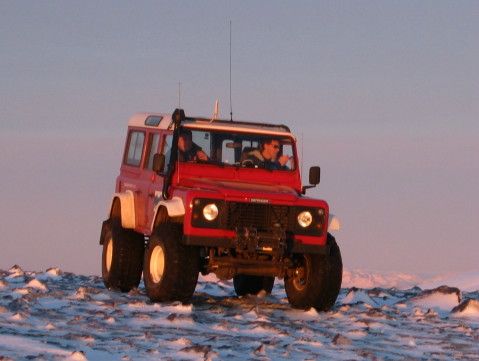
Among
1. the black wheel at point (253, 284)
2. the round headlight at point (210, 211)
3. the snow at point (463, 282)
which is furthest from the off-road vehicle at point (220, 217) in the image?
the snow at point (463, 282)

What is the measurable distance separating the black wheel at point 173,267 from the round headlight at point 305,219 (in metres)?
1.34

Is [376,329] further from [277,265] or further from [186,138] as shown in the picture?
[186,138]

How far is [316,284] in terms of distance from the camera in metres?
13.5

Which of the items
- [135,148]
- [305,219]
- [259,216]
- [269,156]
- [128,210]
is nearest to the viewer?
[259,216]

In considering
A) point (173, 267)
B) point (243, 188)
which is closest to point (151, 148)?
point (243, 188)

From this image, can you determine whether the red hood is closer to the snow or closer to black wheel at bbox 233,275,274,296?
black wheel at bbox 233,275,274,296

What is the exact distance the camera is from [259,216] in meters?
13.2

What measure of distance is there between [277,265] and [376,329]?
1.92 metres

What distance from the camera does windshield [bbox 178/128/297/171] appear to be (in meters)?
14.4

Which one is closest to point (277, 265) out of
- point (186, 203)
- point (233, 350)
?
point (186, 203)

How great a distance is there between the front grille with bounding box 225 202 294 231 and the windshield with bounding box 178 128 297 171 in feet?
4.52

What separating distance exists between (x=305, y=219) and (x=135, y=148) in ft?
12.0

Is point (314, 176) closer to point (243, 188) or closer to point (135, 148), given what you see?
point (243, 188)

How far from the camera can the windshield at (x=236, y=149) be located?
1441cm
